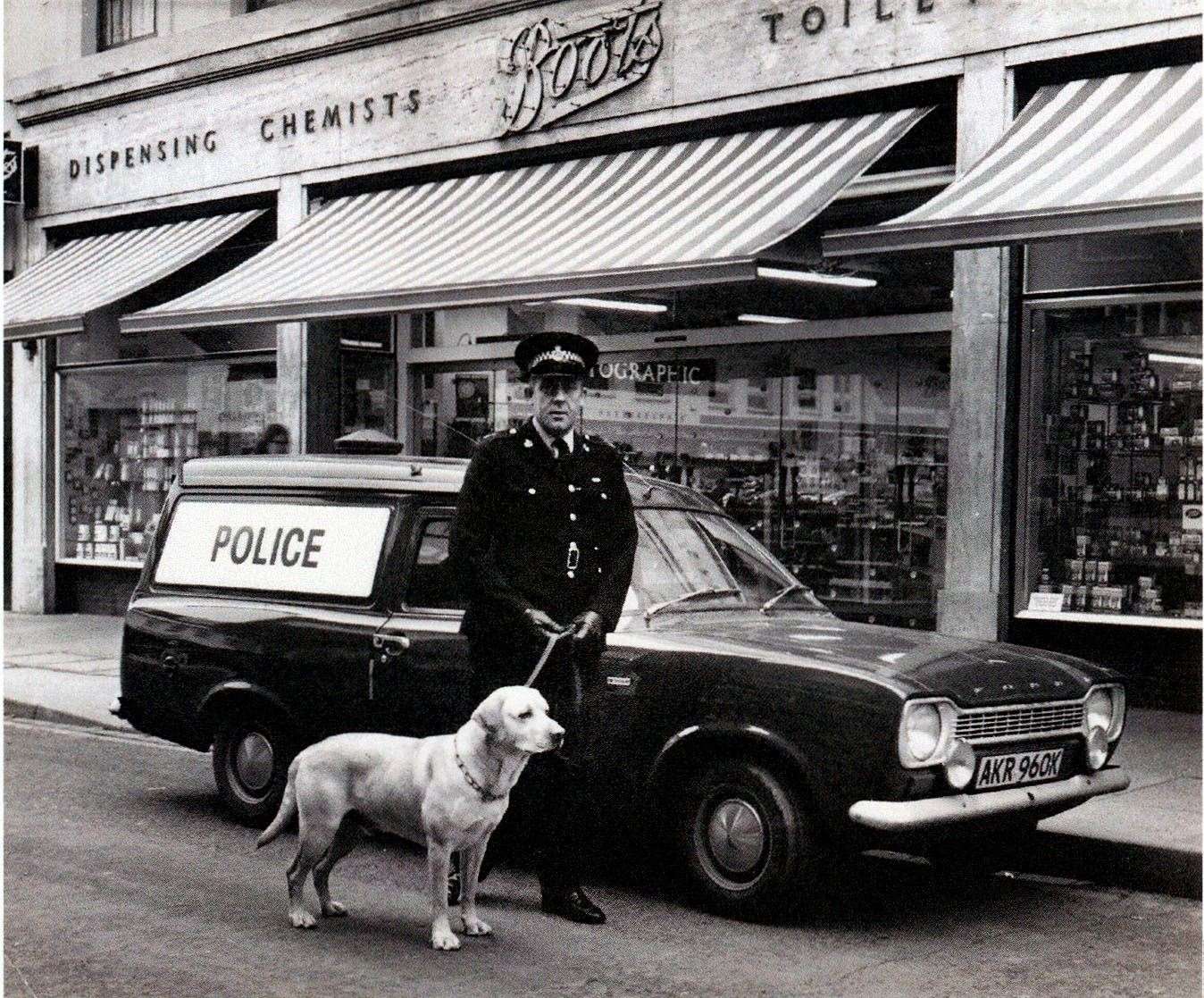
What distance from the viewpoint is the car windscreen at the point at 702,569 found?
21.0 ft

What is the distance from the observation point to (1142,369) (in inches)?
416

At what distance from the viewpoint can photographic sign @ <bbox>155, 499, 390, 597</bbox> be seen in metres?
6.94

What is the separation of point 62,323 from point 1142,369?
30.8ft

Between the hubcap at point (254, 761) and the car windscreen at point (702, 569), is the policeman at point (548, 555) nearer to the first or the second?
the car windscreen at point (702, 569)

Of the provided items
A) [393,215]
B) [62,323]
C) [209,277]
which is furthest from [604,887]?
[209,277]

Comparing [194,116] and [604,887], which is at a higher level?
[194,116]

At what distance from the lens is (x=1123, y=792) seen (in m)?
7.46

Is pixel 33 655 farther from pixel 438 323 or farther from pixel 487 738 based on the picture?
pixel 487 738

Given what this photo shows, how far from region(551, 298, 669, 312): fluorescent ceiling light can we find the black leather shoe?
A: 8.09 metres

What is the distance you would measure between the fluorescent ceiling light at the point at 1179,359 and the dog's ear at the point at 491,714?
6.85m

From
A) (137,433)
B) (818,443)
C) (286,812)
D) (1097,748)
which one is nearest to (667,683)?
(286,812)

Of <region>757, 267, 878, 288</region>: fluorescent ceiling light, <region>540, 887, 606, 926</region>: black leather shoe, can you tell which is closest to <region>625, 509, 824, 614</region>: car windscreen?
<region>540, 887, 606, 926</region>: black leather shoe

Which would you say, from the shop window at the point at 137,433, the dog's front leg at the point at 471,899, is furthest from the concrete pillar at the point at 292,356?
the dog's front leg at the point at 471,899

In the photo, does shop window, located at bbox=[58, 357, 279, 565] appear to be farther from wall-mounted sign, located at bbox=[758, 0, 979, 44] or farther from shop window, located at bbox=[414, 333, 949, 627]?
wall-mounted sign, located at bbox=[758, 0, 979, 44]
